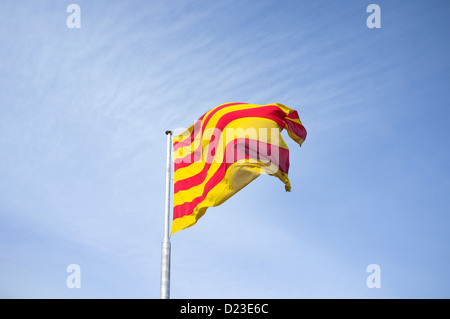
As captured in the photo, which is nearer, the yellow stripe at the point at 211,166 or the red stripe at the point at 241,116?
the yellow stripe at the point at 211,166

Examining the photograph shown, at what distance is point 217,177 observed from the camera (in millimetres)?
15914

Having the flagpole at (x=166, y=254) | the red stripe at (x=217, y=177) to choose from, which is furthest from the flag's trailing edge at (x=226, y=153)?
the flagpole at (x=166, y=254)

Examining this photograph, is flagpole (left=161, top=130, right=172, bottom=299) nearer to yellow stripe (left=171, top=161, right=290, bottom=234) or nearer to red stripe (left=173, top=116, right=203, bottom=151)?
yellow stripe (left=171, top=161, right=290, bottom=234)

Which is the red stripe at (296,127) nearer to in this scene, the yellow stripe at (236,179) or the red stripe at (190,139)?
the yellow stripe at (236,179)

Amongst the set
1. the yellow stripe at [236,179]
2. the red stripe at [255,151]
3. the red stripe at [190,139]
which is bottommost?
the yellow stripe at [236,179]

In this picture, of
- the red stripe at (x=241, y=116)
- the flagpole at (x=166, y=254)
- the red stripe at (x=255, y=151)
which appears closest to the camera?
the flagpole at (x=166, y=254)

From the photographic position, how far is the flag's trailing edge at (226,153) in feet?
50.7

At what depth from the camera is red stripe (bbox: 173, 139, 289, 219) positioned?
15625 millimetres

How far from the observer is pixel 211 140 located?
17.3 m

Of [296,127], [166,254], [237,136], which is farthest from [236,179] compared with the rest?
[296,127]

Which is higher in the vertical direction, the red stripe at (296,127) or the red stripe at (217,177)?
the red stripe at (296,127)
